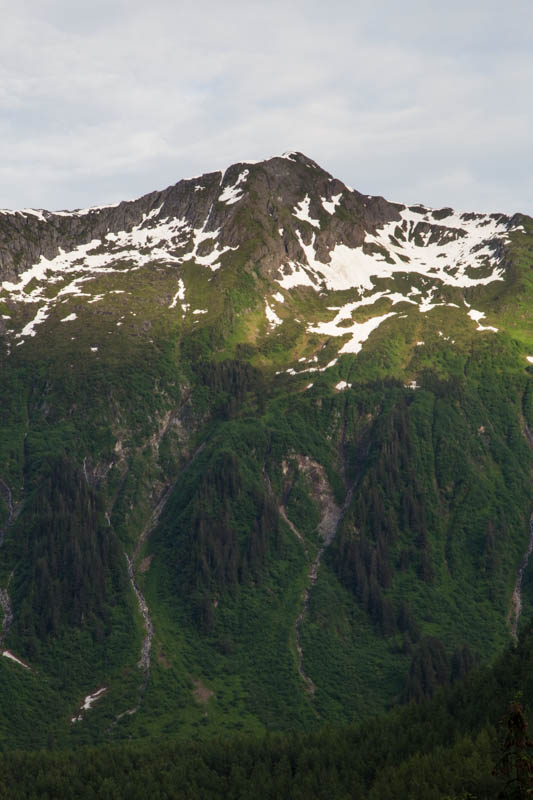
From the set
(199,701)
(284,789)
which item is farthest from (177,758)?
(199,701)

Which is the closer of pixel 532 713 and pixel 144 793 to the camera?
pixel 532 713

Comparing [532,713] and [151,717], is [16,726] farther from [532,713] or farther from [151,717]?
[532,713]

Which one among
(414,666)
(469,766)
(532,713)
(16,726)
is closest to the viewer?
(469,766)

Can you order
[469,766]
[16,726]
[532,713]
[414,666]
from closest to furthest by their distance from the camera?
1. [469,766]
2. [532,713]
3. [16,726]
4. [414,666]

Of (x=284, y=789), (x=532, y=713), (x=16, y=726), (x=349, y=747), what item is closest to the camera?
(x=532, y=713)

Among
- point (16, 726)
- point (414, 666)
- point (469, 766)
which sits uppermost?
point (469, 766)

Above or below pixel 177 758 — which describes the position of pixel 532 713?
above

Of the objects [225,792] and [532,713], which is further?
[225,792]

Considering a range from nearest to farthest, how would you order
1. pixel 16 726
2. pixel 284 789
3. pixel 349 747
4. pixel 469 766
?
1. pixel 469 766
2. pixel 284 789
3. pixel 349 747
4. pixel 16 726

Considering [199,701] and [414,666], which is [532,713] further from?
[199,701]

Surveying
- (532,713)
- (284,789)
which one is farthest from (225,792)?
(532,713)
